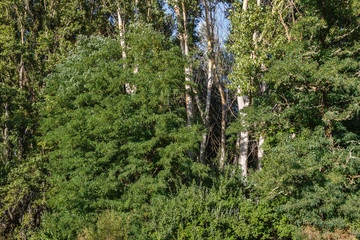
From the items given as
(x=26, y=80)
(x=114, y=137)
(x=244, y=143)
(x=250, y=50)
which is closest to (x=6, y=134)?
(x=26, y=80)

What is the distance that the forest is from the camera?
26.9ft

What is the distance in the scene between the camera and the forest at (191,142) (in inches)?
322

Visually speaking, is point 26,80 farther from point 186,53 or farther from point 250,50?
point 250,50

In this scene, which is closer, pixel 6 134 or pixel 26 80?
pixel 6 134

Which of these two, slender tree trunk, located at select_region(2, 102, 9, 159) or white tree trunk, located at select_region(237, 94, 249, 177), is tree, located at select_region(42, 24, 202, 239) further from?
slender tree trunk, located at select_region(2, 102, 9, 159)

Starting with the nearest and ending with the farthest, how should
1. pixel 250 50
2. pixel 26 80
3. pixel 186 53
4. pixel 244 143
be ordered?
pixel 250 50 → pixel 244 143 → pixel 186 53 → pixel 26 80

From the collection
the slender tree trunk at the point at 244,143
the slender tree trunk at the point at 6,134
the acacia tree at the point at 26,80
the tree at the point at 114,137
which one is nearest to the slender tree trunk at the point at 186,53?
the tree at the point at 114,137

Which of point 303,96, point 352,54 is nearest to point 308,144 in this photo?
point 303,96

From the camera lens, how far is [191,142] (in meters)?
9.48

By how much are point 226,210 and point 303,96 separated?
460 centimetres

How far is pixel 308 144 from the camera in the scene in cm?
865

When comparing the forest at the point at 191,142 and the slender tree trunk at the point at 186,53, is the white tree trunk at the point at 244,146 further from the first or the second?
the slender tree trunk at the point at 186,53

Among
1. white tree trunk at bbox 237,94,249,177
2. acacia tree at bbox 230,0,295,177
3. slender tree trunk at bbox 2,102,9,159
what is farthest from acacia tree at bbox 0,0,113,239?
acacia tree at bbox 230,0,295,177

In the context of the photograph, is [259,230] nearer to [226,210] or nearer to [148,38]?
[226,210]
